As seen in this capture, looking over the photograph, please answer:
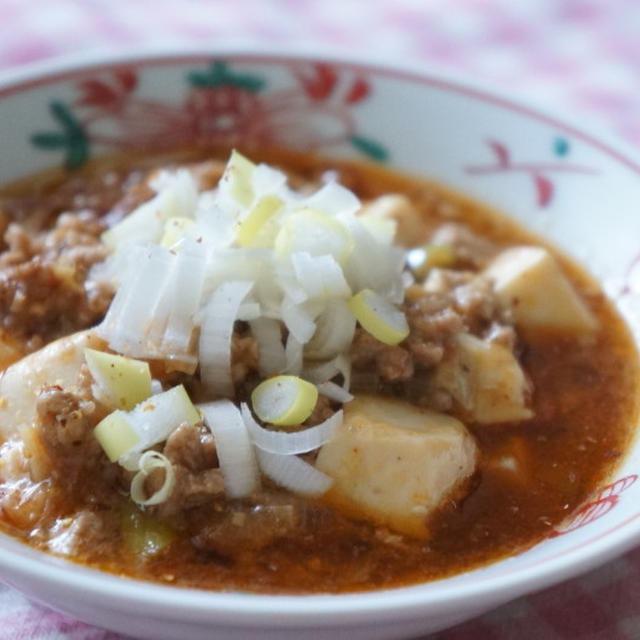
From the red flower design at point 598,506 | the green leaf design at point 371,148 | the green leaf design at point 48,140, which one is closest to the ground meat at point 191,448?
the red flower design at point 598,506

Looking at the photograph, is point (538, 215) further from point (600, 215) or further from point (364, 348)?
point (364, 348)

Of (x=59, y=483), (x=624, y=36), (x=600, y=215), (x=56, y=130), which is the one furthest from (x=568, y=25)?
(x=59, y=483)

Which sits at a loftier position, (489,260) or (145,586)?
(145,586)

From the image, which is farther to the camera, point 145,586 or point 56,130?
point 56,130

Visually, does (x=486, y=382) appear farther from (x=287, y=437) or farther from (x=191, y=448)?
(x=191, y=448)

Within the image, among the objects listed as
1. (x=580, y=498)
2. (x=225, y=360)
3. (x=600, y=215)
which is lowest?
(x=580, y=498)

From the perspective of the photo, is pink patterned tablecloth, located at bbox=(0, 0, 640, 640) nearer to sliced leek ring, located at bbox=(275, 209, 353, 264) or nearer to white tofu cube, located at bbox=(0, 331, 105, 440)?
sliced leek ring, located at bbox=(275, 209, 353, 264)

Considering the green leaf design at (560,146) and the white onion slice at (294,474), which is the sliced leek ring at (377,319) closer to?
the white onion slice at (294,474)
